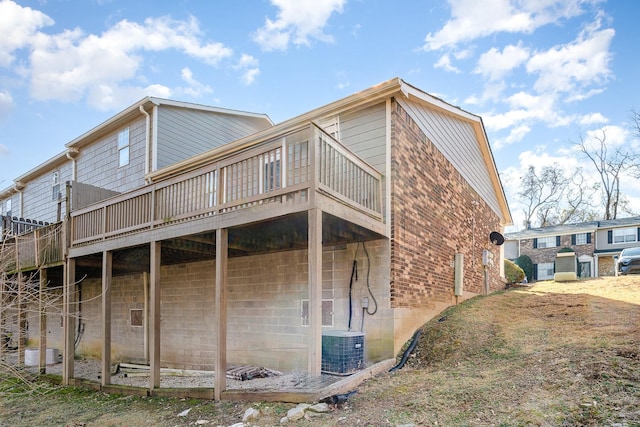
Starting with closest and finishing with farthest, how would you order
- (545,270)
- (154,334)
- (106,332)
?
(154,334)
(106,332)
(545,270)

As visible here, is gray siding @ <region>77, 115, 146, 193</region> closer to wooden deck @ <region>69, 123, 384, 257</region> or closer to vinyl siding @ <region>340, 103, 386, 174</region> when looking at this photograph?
wooden deck @ <region>69, 123, 384, 257</region>

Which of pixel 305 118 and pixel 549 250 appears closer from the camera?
pixel 305 118

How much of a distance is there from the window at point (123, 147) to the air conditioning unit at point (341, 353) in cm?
978

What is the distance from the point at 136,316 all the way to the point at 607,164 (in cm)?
Answer: 3247

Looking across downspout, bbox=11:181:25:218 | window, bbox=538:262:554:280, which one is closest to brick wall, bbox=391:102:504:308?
downspout, bbox=11:181:25:218

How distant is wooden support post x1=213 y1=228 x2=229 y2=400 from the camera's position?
707 cm

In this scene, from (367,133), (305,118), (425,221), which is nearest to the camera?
(367,133)

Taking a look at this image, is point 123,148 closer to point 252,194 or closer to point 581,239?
point 252,194

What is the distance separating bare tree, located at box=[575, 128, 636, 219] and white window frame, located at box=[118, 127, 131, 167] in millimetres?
30449

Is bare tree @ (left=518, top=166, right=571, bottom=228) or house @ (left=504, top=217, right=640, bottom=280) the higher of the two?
bare tree @ (left=518, top=166, right=571, bottom=228)

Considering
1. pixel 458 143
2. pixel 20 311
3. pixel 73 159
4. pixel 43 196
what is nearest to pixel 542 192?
pixel 458 143

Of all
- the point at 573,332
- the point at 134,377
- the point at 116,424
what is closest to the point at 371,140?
the point at 573,332

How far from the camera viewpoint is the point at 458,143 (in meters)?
12.9

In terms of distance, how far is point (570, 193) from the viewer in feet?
112
